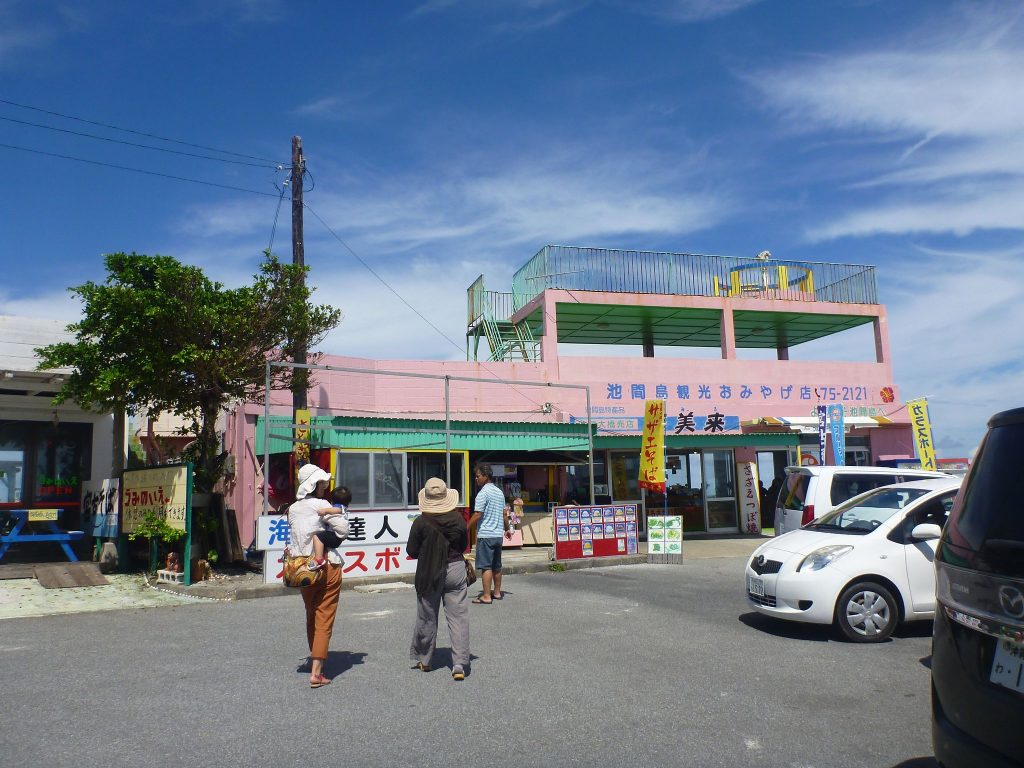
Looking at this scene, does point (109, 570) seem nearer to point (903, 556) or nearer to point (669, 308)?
point (903, 556)

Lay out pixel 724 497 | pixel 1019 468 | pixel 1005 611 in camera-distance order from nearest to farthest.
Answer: pixel 1005 611 < pixel 1019 468 < pixel 724 497

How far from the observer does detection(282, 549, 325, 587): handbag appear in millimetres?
6273

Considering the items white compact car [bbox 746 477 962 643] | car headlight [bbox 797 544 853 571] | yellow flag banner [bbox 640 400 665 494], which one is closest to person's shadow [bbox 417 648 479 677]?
white compact car [bbox 746 477 962 643]

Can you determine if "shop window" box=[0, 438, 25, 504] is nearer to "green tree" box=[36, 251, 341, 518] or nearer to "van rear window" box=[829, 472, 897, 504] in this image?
"green tree" box=[36, 251, 341, 518]

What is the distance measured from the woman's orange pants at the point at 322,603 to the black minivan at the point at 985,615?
4601mm

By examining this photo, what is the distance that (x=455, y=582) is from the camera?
672 centimetres

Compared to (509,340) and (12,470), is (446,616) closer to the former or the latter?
(12,470)

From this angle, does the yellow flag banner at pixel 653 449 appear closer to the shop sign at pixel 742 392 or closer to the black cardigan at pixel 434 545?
the shop sign at pixel 742 392

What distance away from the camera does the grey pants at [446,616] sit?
652 centimetres

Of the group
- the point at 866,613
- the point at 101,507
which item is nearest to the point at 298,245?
the point at 101,507

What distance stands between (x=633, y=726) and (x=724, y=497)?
56.7 ft

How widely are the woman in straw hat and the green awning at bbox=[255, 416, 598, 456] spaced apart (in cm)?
669

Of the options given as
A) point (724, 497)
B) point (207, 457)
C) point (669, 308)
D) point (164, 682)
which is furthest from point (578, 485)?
point (164, 682)

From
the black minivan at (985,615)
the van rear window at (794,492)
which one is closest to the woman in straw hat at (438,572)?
the black minivan at (985,615)
